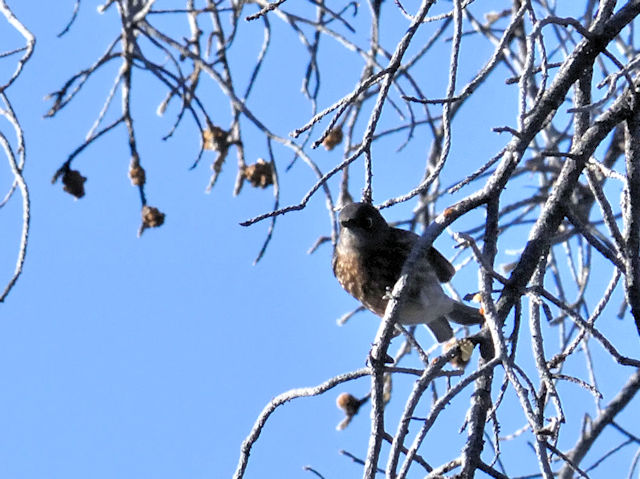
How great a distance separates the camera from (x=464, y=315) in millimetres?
4891

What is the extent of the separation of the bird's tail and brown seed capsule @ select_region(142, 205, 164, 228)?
56.2 inches

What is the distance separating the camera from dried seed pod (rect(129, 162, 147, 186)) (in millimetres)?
3928

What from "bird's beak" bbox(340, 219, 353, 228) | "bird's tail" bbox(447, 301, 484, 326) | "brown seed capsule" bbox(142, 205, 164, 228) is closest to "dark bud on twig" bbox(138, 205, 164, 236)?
"brown seed capsule" bbox(142, 205, 164, 228)

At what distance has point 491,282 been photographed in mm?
2371

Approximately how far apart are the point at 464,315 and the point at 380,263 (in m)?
0.70

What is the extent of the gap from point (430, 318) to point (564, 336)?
0.56 m

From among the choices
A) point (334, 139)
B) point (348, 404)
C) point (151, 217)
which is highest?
point (334, 139)

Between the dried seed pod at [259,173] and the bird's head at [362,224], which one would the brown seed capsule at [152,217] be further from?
the bird's head at [362,224]

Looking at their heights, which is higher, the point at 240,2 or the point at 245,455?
the point at 240,2

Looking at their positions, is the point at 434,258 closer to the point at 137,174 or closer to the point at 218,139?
the point at 218,139

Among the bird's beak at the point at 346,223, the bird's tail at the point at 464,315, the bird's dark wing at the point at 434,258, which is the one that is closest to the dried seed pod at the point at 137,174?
the bird's beak at the point at 346,223

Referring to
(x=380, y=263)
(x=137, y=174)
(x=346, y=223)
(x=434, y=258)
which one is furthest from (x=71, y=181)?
(x=434, y=258)

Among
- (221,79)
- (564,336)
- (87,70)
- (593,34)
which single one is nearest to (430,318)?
(564,336)

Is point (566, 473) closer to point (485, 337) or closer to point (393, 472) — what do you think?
point (485, 337)
